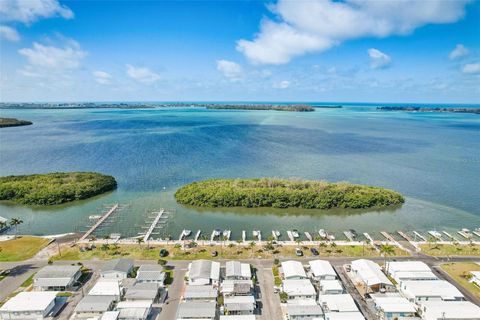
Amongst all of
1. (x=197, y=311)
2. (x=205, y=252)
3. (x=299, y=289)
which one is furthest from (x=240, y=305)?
(x=205, y=252)

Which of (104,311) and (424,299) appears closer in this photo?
(104,311)

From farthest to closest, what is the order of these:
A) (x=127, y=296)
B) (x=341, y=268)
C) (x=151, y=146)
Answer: (x=151, y=146) → (x=341, y=268) → (x=127, y=296)

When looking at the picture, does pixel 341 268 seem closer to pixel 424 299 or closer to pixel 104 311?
pixel 424 299

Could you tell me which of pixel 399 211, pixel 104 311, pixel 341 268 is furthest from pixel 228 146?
pixel 104 311

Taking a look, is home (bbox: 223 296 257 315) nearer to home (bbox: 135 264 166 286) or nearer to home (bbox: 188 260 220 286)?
home (bbox: 188 260 220 286)

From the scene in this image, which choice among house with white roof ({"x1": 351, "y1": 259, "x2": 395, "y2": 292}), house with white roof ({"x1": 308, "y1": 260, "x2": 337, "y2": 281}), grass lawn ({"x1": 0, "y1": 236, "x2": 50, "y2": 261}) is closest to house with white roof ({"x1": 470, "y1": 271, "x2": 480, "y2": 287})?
house with white roof ({"x1": 351, "y1": 259, "x2": 395, "y2": 292})

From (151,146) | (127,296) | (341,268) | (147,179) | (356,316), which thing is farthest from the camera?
(151,146)

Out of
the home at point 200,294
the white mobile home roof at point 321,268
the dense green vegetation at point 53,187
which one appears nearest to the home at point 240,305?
the home at point 200,294
